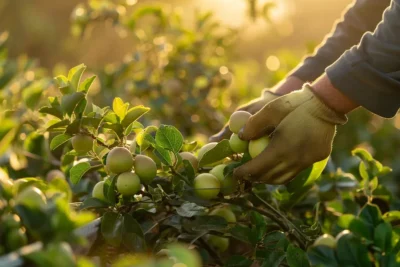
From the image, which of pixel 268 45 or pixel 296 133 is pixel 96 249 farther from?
pixel 268 45

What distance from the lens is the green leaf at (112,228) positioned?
1.12 meters

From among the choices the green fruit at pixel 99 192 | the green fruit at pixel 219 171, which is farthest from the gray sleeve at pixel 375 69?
the green fruit at pixel 99 192

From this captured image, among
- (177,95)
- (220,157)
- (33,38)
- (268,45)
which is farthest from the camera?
(268,45)

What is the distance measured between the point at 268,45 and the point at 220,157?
719 cm

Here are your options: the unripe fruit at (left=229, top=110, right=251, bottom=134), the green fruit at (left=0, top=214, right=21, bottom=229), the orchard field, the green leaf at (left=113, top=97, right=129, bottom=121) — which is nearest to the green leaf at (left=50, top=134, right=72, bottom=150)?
the orchard field

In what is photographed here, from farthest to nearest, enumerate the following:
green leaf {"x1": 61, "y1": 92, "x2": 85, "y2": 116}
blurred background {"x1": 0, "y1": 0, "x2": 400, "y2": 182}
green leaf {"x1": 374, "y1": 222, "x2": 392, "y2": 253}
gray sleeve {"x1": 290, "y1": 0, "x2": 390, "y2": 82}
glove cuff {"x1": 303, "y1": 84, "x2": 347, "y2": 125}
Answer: blurred background {"x1": 0, "y1": 0, "x2": 400, "y2": 182}
gray sleeve {"x1": 290, "y1": 0, "x2": 390, "y2": 82}
glove cuff {"x1": 303, "y1": 84, "x2": 347, "y2": 125}
green leaf {"x1": 61, "y1": 92, "x2": 85, "y2": 116}
green leaf {"x1": 374, "y1": 222, "x2": 392, "y2": 253}

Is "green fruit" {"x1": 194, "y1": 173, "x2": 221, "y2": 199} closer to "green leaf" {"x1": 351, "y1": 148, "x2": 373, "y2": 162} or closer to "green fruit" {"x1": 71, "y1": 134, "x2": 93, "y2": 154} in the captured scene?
"green fruit" {"x1": 71, "y1": 134, "x2": 93, "y2": 154}

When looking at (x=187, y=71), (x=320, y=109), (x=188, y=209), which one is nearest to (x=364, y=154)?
(x=320, y=109)

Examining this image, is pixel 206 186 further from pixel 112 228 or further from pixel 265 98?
pixel 265 98

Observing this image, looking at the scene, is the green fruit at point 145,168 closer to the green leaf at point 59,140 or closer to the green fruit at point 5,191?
the green leaf at point 59,140

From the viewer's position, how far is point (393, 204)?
63.8 inches

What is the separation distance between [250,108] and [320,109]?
334 mm

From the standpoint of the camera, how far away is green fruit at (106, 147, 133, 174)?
1146mm

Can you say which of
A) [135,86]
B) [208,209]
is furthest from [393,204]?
Result: [135,86]
